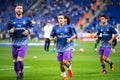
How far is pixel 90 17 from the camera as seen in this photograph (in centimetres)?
5616

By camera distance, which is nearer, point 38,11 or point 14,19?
point 14,19

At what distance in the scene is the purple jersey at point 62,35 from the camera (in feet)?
50.3

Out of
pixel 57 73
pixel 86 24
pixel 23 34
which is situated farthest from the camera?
pixel 86 24

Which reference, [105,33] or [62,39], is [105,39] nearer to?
[105,33]

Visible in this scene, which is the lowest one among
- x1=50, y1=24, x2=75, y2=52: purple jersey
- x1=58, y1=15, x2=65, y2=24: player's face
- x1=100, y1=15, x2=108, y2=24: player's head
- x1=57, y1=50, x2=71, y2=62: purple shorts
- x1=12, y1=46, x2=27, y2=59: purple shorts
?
x1=57, y1=50, x2=71, y2=62: purple shorts

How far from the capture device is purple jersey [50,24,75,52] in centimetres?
1534

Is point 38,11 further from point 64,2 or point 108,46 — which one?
point 108,46

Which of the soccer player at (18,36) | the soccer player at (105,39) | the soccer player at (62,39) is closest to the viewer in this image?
the soccer player at (18,36)

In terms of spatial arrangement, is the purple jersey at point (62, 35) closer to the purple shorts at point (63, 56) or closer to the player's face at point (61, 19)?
the purple shorts at point (63, 56)

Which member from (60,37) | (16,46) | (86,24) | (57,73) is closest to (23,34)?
(16,46)

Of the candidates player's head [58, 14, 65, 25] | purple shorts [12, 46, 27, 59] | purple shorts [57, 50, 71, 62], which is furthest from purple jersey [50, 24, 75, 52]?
purple shorts [12, 46, 27, 59]

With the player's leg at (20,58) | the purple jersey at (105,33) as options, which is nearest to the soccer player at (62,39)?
the player's leg at (20,58)

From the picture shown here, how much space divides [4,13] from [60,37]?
46300mm

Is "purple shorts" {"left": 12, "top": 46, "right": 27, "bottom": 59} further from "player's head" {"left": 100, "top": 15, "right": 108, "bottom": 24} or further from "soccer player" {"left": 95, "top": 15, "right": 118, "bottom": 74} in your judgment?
"soccer player" {"left": 95, "top": 15, "right": 118, "bottom": 74}
